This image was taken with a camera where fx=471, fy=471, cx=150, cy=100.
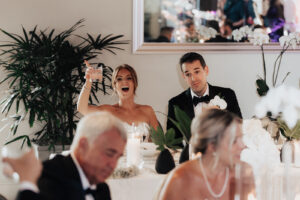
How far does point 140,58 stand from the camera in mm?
4719

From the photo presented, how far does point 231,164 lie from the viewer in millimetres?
1870

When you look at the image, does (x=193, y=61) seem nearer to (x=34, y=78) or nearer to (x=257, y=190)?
(x=34, y=78)

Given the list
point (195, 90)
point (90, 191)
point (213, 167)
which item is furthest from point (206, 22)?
point (90, 191)

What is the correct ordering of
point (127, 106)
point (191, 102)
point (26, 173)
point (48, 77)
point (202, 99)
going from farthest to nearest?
point (48, 77)
point (191, 102)
point (202, 99)
point (127, 106)
point (26, 173)

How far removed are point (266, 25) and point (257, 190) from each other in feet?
10.6

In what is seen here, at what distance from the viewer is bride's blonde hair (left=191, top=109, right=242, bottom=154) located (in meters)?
1.76

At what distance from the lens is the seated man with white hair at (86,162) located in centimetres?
151

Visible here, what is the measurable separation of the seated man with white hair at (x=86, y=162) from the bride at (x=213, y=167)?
1.19ft

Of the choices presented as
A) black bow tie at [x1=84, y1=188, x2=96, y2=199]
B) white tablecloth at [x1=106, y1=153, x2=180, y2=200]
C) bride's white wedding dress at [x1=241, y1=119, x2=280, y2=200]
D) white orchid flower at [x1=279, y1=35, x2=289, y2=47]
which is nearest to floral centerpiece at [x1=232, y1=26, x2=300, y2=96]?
white orchid flower at [x1=279, y1=35, x2=289, y2=47]

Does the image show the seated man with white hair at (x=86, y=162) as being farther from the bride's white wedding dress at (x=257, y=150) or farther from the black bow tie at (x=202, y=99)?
the black bow tie at (x=202, y=99)

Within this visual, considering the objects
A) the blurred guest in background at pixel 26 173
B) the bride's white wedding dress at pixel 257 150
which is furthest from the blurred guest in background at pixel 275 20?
the blurred guest in background at pixel 26 173

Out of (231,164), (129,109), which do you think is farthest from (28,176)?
(129,109)

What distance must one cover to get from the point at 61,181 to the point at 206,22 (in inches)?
141

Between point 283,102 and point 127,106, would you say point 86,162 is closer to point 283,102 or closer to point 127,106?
point 283,102
